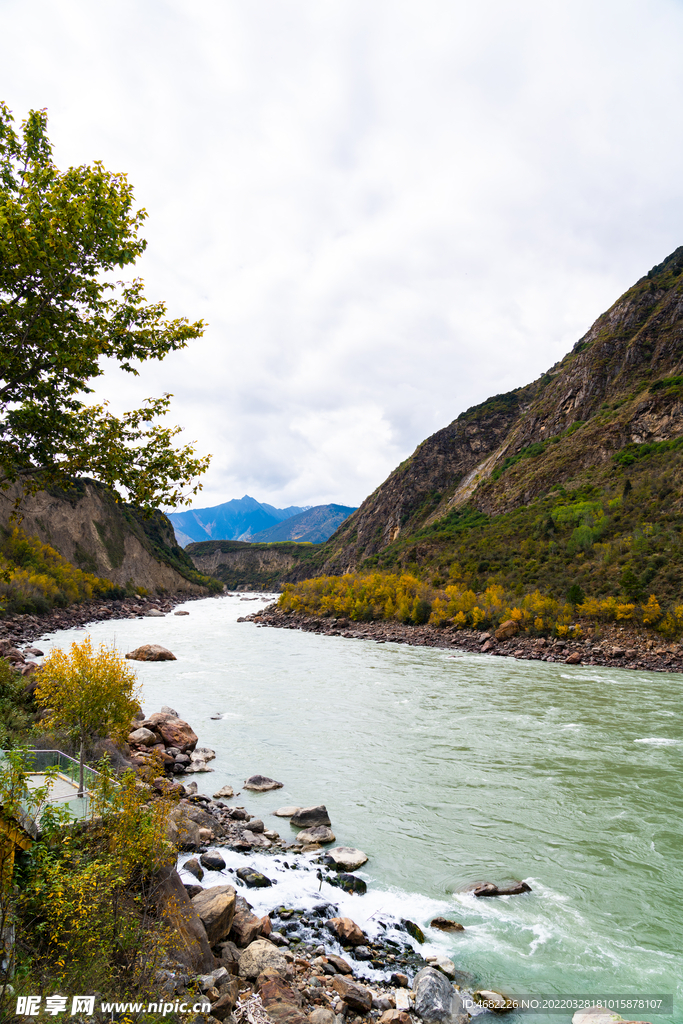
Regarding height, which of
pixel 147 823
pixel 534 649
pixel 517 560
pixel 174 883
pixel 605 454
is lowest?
pixel 534 649

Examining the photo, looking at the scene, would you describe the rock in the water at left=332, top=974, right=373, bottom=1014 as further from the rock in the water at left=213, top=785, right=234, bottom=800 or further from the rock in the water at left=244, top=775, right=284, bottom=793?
the rock in the water at left=244, top=775, right=284, bottom=793

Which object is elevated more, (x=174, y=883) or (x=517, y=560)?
(x=517, y=560)

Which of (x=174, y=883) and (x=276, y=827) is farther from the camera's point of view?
(x=276, y=827)

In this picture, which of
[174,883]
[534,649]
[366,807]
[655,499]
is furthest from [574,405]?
[174,883]

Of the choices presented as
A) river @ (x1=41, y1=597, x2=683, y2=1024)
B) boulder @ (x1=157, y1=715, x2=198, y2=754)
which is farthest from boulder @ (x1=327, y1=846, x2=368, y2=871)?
boulder @ (x1=157, y1=715, x2=198, y2=754)

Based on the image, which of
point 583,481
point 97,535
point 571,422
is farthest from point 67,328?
point 97,535

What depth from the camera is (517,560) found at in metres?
52.9

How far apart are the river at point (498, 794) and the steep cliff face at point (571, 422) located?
142ft

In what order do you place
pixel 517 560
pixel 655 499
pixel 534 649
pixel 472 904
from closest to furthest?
1. pixel 472 904
2. pixel 534 649
3. pixel 655 499
4. pixel 517 560

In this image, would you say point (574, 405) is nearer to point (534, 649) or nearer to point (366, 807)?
point (534, 649)

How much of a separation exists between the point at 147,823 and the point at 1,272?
7.86 meters

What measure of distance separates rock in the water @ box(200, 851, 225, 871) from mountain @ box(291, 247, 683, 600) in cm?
3773

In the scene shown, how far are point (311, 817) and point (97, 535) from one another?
9193 cm

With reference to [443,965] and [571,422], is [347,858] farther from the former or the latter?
[571,422]
